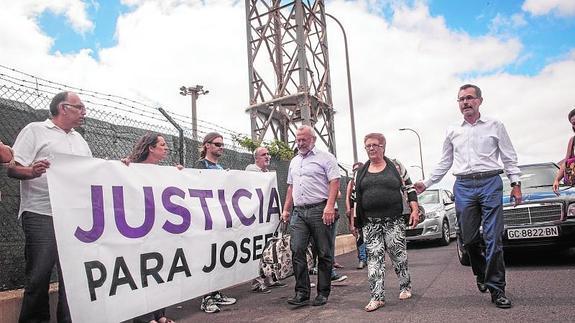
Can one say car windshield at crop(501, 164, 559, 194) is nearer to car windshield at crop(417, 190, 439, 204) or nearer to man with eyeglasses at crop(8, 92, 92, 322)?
car windshield at crop(417, 190, 439, 204)

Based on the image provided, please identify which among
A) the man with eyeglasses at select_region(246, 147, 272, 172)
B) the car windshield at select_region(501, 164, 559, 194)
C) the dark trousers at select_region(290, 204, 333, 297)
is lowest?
the dark trousers at select_region(290, 204, 333, 297)

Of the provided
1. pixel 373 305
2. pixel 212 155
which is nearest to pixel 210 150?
pixel 212 155

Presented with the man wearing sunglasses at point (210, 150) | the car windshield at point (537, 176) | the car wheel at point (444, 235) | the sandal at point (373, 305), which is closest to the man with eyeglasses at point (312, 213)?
the sandal at point (373, 305)

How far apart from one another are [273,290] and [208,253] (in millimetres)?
1448

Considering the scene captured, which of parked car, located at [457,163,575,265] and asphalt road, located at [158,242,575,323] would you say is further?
parked car, located at [457,163,575,265]

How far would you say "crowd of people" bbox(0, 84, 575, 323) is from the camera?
363 cm

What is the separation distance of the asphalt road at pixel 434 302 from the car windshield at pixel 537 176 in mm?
1123

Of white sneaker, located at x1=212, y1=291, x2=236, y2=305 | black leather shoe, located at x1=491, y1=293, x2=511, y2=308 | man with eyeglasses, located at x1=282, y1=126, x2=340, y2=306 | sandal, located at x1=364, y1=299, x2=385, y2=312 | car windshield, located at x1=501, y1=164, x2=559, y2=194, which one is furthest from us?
car windshield, located at x1=501, y1=164, x2=559, y2=194

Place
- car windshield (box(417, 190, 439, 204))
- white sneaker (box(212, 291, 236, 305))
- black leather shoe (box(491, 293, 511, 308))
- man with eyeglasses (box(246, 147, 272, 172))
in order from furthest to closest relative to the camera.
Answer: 1. car windshield (box(417, 190, 439, 204))
2. man with eyeglasses (box(246, 147, 272, 172))
3. white sneaker (box(212, 291, 236, 305))
4. black leather shoe (box(491, 293, 511, 308))

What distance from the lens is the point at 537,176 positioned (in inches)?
281

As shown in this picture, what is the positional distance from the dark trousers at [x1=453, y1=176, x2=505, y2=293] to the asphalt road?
283 mm

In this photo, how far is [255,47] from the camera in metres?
18.5

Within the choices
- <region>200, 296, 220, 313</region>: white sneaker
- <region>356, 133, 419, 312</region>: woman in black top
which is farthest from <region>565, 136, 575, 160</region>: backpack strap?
<region>200, 296, 220, 313</region>: white sneaker

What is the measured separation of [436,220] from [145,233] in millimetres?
8122
